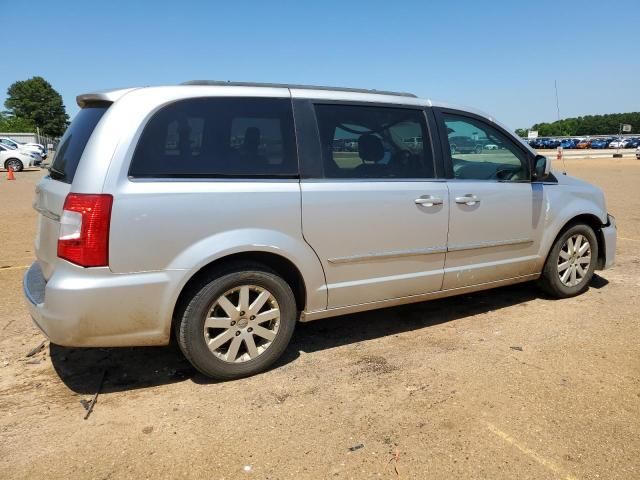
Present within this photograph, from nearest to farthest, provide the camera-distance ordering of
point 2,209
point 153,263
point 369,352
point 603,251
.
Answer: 1. point 153,263
2. point 369,352
3. point 603,251
4. point 2,209

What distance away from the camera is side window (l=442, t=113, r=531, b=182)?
13.7 ft

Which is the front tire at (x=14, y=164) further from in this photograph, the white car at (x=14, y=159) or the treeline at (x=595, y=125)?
the treeline at (x=595, y=125)

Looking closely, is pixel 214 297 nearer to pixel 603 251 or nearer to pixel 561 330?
pixel 561 330

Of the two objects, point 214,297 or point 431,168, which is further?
point 431,168

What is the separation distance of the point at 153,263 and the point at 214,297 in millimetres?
423

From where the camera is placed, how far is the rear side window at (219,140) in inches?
119

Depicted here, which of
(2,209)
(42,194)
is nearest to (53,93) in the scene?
(2,209)

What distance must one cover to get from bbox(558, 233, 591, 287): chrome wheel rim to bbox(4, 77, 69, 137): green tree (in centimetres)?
10969

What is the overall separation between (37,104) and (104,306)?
379 ft

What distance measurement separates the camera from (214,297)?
3150 mm

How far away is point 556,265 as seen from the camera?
4812 millimetres

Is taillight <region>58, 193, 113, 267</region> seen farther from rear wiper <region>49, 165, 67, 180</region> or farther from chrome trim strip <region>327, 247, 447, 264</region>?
chrome trim strip <region>327, 247, 447, 264</region>

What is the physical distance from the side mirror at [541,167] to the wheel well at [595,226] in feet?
2.03

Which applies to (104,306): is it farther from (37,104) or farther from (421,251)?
(37,104)
